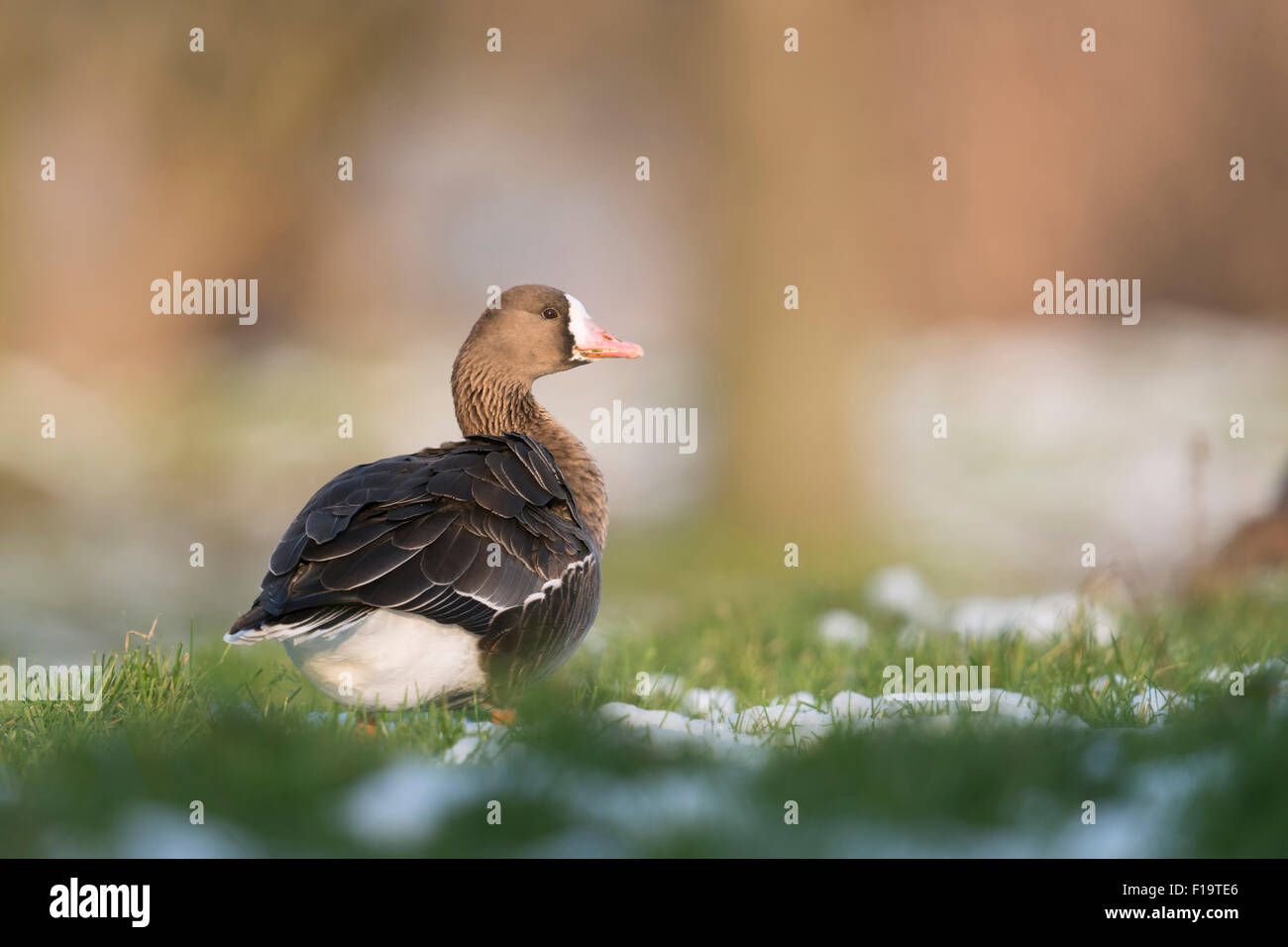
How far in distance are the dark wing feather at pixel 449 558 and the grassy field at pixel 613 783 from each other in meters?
0.31

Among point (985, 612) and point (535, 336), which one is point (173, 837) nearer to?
point (535, 336)

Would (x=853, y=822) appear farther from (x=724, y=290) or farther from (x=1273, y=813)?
(x=724, y=290)

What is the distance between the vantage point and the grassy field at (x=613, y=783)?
296 centimetres

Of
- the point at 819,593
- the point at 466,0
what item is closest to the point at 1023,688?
the point at 819,593

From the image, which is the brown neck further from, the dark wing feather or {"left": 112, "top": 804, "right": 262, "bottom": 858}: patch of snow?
{"left": 112, "top": 804, "right": 262, "bottom": 858}: patch of snow

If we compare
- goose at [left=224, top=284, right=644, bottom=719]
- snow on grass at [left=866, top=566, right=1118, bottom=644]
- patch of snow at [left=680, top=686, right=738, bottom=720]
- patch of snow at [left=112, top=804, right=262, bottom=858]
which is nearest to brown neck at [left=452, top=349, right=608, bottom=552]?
goose at [left=224, top=284, right=644, bottom=719]

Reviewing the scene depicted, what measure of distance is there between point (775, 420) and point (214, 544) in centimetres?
787

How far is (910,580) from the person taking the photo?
798 cm

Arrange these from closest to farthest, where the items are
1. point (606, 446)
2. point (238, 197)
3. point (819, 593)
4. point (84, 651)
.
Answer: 1. point (819, 593)
2. point (84, 651)
3. point (238, 197)
4. point (606, 446)

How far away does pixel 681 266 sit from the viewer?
15.8 meters

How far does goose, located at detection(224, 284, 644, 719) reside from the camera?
160 inches

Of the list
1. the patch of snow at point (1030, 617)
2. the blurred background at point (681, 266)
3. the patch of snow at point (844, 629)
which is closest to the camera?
the patch of snow at point (1030, 617)

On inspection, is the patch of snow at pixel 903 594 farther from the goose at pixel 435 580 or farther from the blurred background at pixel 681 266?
the goose at pixel 435 580

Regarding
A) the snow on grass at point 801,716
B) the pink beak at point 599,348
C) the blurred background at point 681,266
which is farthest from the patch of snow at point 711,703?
the blurred background at point 681,266
